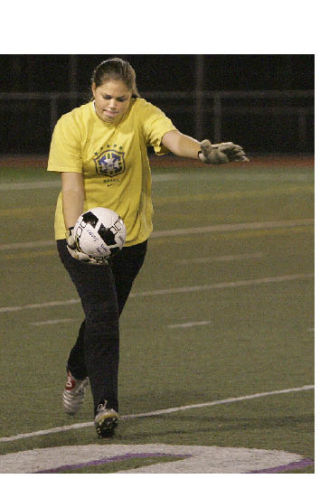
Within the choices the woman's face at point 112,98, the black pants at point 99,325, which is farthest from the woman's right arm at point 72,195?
the woman's face at point 112,98

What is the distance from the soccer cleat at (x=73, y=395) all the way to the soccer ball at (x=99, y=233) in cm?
118

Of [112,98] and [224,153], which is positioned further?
[112,98]

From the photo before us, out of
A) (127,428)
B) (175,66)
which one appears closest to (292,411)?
(127,428)

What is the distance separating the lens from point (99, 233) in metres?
8.34

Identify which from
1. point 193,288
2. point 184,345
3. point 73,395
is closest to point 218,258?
point 193,288

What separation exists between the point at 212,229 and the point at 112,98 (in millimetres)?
13830

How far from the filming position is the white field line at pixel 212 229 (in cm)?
2028

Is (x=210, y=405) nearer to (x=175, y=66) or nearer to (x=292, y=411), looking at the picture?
(x=292, y=411)

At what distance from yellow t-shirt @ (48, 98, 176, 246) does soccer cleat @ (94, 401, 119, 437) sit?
1028 mm

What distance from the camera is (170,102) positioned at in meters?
41.5

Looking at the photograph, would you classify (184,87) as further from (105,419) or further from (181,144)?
(105,419)

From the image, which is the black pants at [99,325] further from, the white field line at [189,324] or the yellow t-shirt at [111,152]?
the white field line at [189,324]

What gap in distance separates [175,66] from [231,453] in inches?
1474

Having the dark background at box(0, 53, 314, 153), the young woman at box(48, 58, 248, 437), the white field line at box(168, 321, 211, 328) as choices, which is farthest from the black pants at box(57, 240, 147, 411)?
the dark background at box(0, 53, 314, 153)
